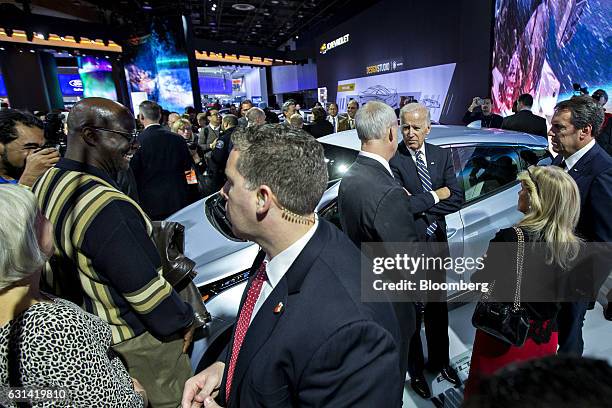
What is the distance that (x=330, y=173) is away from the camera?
2801 mm

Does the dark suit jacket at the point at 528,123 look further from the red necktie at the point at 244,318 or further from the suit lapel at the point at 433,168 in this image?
the red necktie at the point at 244,318

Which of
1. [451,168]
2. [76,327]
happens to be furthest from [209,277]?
[451,168]

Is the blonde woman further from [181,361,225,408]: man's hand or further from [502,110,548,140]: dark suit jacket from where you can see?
[502,110,548,140]: dark suit jacket

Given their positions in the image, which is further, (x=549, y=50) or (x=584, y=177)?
(x=549, y=50)

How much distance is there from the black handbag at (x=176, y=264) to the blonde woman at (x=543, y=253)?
130cm

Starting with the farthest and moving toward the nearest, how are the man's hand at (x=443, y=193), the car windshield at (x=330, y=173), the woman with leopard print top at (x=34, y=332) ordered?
the car windshield at (x=330, y=173)
the man's hand at (x=443, y=193)
the woman with leopard print top at (x=34, y=332)

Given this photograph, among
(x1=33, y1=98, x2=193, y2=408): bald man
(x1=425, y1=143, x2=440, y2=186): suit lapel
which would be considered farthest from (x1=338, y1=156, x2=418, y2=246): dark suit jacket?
(x1=33, y1=98, x2=193, y2=408): bald man

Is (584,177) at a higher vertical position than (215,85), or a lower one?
lower

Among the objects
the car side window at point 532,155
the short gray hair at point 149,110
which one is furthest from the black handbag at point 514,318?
the short gray hair at point 149,110

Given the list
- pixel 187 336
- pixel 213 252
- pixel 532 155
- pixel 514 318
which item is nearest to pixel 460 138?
pixel 532 155

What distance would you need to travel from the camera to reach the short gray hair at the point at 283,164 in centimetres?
94

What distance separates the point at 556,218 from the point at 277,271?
1.38 metres

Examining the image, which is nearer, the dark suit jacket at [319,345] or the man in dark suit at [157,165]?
the dark suit jacket at [319,345]

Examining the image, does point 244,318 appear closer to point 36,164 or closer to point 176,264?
point 176,264
